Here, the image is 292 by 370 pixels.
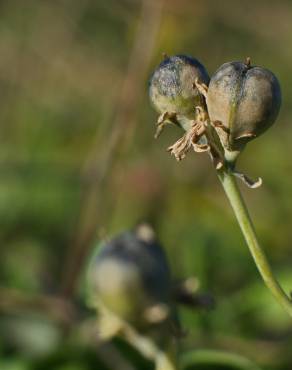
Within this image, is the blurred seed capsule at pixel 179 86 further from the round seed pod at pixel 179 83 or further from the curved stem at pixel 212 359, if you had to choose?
the curved stem at pixel 212 359

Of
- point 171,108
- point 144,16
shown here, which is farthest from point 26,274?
point 171,108

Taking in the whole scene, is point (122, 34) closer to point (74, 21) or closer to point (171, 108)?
point (74, 21)

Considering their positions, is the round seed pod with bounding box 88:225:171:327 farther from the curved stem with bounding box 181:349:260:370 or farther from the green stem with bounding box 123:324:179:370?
the curved stem with bounding box 181:349:260:370

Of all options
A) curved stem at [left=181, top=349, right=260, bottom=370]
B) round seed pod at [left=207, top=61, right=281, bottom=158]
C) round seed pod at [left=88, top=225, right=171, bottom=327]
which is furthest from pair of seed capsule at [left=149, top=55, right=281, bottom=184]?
curved stem at [left=181, top=349, right=260, bottom=370]

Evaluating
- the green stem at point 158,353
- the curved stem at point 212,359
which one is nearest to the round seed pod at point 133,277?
the green stem at point 158,353

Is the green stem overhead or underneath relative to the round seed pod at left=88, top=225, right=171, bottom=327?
underneath
